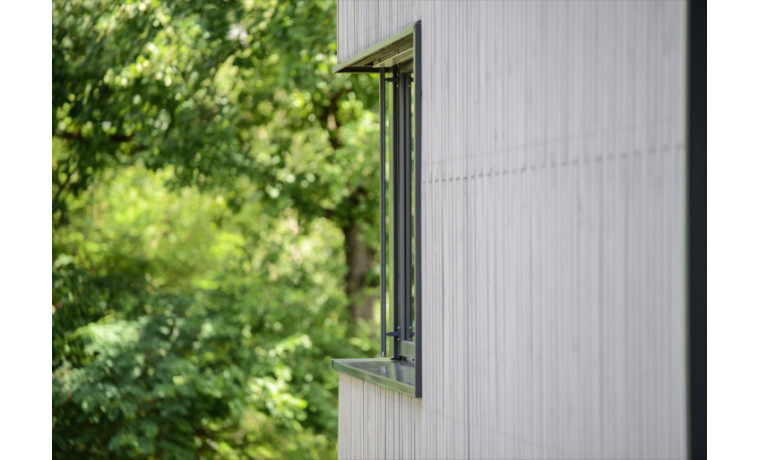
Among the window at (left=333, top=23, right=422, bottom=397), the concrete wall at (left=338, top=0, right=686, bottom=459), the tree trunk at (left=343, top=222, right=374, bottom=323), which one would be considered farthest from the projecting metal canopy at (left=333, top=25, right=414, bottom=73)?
the tree trunk at (left=343, top=222, right=374, bottom=323)

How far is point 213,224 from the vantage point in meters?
11.0

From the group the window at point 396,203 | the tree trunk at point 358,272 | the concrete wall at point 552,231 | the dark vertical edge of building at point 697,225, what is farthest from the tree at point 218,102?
the dark vertical edge of building at point 697,225

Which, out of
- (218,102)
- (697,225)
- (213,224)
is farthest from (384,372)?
(213,224)

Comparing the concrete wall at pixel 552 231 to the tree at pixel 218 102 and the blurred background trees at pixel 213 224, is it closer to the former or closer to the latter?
the tree at pixel 218 102

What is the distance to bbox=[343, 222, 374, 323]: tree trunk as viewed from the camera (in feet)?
35.3

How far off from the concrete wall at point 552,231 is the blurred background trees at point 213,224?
5758 mm

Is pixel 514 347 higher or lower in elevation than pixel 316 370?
higher

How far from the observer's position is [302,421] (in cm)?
981

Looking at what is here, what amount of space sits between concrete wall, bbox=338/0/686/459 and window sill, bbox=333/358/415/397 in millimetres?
71

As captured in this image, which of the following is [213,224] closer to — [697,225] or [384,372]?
[384,372]

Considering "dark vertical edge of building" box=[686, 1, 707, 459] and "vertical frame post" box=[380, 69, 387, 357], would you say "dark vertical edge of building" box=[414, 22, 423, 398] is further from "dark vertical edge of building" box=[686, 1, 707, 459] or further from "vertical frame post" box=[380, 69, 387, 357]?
"dark vertical edge of building" box=[686, 1, 707, 459]

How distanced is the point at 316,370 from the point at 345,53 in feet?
21.2
